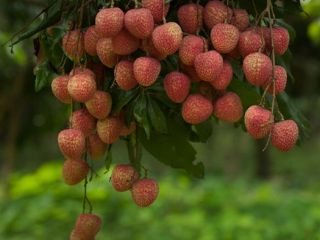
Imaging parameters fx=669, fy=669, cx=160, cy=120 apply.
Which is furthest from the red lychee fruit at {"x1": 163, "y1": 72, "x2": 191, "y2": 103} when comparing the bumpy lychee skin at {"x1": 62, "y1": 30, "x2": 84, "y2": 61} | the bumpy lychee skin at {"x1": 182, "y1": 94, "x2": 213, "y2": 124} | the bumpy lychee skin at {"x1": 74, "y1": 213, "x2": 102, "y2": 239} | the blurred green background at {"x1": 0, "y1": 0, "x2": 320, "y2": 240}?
the blurred green background at {"x1": 0, "y1": 0, "x2": 320, "y2": 240}

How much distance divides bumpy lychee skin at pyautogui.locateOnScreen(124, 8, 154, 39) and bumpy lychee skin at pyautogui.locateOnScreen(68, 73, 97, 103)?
83 millimetres

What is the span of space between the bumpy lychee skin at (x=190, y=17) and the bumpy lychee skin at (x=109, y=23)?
84 millimetres

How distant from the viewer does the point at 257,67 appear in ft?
A: 2.35

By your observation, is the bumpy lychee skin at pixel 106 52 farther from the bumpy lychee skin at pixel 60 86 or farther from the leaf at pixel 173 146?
the leaf at pixel 173 146

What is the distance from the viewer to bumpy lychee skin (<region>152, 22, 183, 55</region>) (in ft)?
2.30

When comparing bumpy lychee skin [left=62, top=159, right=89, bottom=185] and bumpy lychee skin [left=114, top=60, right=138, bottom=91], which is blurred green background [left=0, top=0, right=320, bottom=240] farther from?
bumpy lychee skin [left=114, top=60, right=138, bottom=91]

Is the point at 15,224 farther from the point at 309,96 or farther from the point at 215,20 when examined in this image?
the point at 309,96

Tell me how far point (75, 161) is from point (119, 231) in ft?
7.95

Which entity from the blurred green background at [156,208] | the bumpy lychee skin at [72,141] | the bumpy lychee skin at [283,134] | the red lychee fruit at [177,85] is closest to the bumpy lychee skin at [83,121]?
the bumpy lychee skin at [72,141]

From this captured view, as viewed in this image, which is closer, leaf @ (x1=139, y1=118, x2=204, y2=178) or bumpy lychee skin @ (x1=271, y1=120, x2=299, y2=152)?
bumpy lychee skin @ (x1=271, y1=120, x2=299, y2=152)

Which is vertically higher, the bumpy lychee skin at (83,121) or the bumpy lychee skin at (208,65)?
the bumpy lychee skin at (208,65)

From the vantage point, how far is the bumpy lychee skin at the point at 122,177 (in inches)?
32.3

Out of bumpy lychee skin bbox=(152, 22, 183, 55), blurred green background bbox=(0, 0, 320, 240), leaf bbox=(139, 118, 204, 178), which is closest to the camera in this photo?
bumpy lychee skin bbox=(152, 22, 183, 55)

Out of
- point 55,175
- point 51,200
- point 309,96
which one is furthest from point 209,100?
point 309,96
